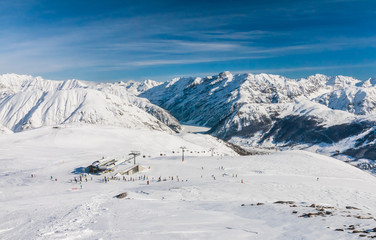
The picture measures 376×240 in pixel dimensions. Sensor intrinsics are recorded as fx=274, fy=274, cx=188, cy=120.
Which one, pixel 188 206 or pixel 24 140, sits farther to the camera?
pixel 24 140

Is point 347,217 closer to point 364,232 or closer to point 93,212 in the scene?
point 364,232

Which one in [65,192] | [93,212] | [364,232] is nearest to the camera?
[364,232]

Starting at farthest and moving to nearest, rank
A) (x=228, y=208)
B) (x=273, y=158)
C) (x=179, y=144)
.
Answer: (x=179, y=144) < (x=273, y=158) < (x=228, y=208)

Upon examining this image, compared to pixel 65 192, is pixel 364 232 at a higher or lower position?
higher

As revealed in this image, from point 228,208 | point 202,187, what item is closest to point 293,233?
point 228,208

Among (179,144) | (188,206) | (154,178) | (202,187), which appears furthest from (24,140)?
(188,206)

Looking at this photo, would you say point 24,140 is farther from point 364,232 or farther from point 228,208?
point 364,232
